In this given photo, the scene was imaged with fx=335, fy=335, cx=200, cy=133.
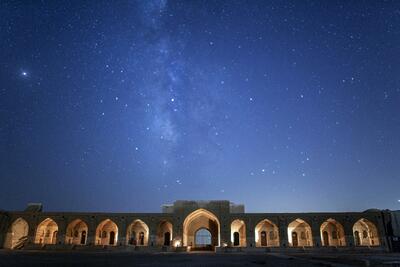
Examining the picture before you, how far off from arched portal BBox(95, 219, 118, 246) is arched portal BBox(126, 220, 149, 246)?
2017 millimetres

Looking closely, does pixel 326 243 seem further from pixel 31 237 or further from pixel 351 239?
pixel 31 237

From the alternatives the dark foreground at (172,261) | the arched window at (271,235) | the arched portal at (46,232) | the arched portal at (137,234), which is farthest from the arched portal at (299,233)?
the arched portal at (46,232)

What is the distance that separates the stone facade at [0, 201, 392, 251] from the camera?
4175 centimetres

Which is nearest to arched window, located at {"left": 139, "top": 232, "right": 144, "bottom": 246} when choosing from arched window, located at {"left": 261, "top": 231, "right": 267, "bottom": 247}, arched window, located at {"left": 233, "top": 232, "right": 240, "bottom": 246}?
arched window, located at {"left": 233, "top": 232, "right": 240, "bottom": 246}

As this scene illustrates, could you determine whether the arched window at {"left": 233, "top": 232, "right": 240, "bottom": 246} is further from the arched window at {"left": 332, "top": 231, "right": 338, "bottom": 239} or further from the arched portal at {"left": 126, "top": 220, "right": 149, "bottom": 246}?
the arched window at {"left": 332, "top": 231, "right": 338, "bottom": 239}

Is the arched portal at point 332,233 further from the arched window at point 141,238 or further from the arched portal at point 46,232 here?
the arched portal at point 46,232

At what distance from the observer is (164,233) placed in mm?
47344

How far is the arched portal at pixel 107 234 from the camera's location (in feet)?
150

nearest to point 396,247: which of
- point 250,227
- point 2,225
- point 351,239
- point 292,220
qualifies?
point 351,239

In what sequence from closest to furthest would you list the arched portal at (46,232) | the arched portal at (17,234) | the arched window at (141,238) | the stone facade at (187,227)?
the stone facade at (187,227), the arched portal at (17,234), the arched portal at (46,232), the arched window at (141,238)

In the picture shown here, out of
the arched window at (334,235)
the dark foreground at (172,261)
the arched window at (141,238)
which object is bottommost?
the dark foreground at (172,261)

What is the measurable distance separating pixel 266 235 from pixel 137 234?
1838 centimetres

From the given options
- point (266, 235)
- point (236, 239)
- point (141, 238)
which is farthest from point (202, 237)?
point (266, 235)

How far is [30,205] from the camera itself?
52.7 metres
